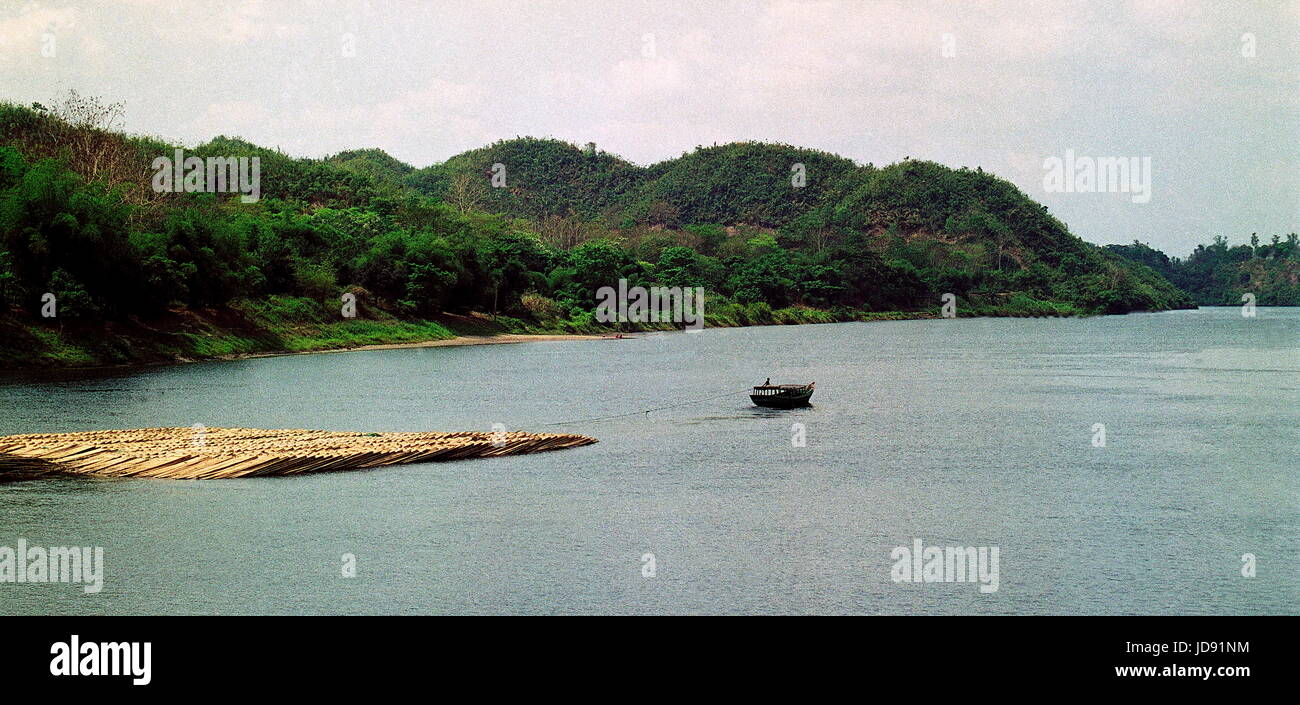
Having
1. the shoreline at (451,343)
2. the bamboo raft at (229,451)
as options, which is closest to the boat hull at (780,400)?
the bamboo raft at (229,451)

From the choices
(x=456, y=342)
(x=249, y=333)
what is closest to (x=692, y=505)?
(x=249, y=333)

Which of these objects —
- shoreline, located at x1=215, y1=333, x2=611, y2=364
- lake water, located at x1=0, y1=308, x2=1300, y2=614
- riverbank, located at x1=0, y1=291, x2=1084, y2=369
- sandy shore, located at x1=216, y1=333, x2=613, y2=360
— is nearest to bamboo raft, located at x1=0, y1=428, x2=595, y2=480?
lake water, located at x1=0, y1=308, x2=1300, y2=614

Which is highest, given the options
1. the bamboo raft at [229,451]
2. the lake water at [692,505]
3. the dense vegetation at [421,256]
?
the dense vegetation at [421,256]

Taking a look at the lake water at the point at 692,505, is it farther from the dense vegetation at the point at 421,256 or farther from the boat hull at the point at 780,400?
the dense vegetation at the point at 421,256

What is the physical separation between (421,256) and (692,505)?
5743cm

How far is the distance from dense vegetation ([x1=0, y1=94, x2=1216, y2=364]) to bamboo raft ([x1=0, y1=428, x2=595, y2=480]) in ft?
78.0

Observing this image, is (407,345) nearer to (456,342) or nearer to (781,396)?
(456,342)

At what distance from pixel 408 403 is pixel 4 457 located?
16786mm

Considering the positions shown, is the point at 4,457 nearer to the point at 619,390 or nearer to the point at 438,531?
the point at 438,531

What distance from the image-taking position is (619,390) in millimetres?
44562

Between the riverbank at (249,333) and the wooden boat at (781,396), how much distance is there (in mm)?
28726

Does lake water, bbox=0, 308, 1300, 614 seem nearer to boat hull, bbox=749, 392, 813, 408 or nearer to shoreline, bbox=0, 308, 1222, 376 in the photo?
boat hull, bbox=749, 392, 813, 408

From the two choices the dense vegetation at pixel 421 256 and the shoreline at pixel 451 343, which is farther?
the shoreline at pixel 451 343

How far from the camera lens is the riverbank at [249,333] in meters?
47.4
